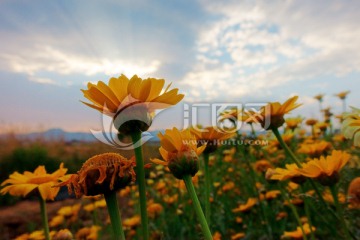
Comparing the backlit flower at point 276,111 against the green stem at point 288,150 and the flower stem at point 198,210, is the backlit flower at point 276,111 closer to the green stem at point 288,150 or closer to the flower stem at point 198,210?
the green stem at point 288,150

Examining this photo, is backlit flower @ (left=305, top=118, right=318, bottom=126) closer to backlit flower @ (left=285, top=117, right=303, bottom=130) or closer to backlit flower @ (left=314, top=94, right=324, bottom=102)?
backlit flower @ (left=285, top=117, right=303, bottom=130)

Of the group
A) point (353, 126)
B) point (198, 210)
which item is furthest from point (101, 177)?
point (353, 126)

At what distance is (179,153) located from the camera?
2.29ft

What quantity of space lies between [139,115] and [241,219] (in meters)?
2.21

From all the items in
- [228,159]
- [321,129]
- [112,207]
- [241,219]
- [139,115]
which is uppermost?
[139,115]

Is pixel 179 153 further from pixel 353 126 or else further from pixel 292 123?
pixel 292 123

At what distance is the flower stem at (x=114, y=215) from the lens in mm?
569

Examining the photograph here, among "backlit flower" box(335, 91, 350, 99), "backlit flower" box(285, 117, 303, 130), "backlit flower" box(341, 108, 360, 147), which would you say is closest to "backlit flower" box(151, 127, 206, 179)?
"backlit flower" box(341, 108, 360, 147)

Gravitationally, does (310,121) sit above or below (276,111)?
below

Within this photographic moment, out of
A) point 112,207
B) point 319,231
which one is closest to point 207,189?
point 112,207

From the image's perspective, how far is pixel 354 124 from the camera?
35.8 inches

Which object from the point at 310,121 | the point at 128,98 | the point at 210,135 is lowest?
the point at 310,121

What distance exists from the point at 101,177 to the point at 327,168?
29.2 inches

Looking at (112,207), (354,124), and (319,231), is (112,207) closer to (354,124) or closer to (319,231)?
(354,124)
